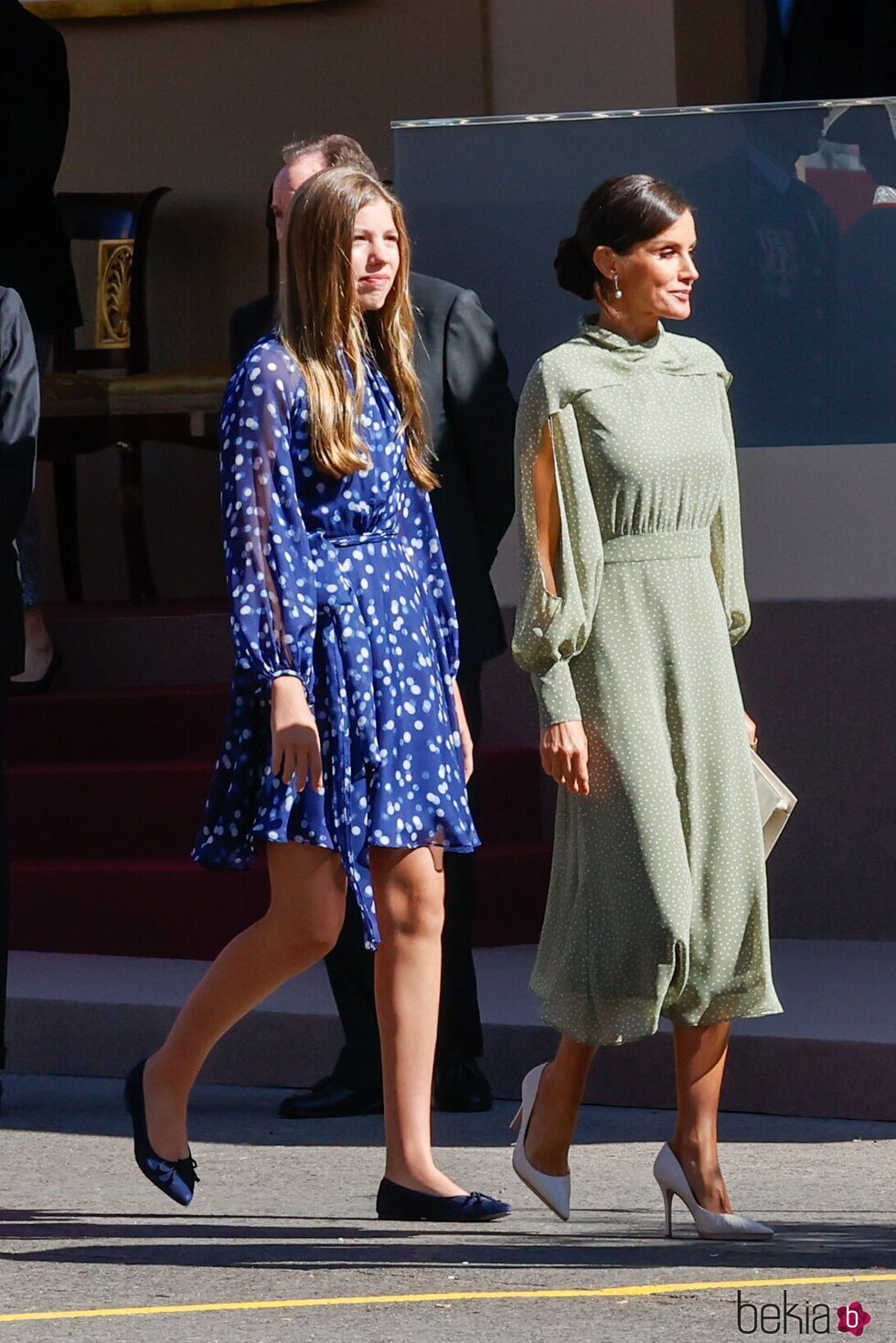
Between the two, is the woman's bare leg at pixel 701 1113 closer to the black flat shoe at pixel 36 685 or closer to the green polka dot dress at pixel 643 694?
the green polka dot dress at pixel 643 694

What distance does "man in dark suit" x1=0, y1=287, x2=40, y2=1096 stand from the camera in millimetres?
5336

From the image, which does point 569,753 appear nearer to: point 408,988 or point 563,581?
point 563,581

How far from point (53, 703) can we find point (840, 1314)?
447cm

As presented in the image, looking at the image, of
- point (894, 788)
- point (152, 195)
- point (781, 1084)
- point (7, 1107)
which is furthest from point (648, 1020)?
point (152, 195)

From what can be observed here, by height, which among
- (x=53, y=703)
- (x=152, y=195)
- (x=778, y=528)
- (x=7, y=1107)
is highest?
(x=152, y=195)

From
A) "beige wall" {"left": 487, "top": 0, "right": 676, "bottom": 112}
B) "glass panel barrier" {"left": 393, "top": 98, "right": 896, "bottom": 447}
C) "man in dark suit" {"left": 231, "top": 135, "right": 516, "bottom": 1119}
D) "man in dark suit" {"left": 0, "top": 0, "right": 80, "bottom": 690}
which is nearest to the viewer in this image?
"man in dark suit" {"left": 231, "top": 135, "right": 516, "bottom": 1119}

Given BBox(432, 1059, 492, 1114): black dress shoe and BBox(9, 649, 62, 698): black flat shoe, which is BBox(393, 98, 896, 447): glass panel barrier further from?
BBox(432, 1059, 492, 1114): black dress shoe

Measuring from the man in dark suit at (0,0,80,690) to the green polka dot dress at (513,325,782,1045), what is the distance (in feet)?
11.1

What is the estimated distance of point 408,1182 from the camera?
14.4 ft

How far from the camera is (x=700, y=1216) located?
432cm

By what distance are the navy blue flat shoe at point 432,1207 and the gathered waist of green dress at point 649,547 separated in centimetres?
112

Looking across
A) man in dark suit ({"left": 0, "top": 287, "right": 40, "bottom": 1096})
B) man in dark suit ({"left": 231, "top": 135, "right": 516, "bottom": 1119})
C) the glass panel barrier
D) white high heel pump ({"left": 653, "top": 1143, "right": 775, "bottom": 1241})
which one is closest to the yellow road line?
white high heel pump ({"left": 653, "top": 1143, "right": 775, "bottom": 1241})

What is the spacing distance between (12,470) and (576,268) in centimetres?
145

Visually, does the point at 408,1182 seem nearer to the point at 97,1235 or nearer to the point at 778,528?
the point at 97,1235
